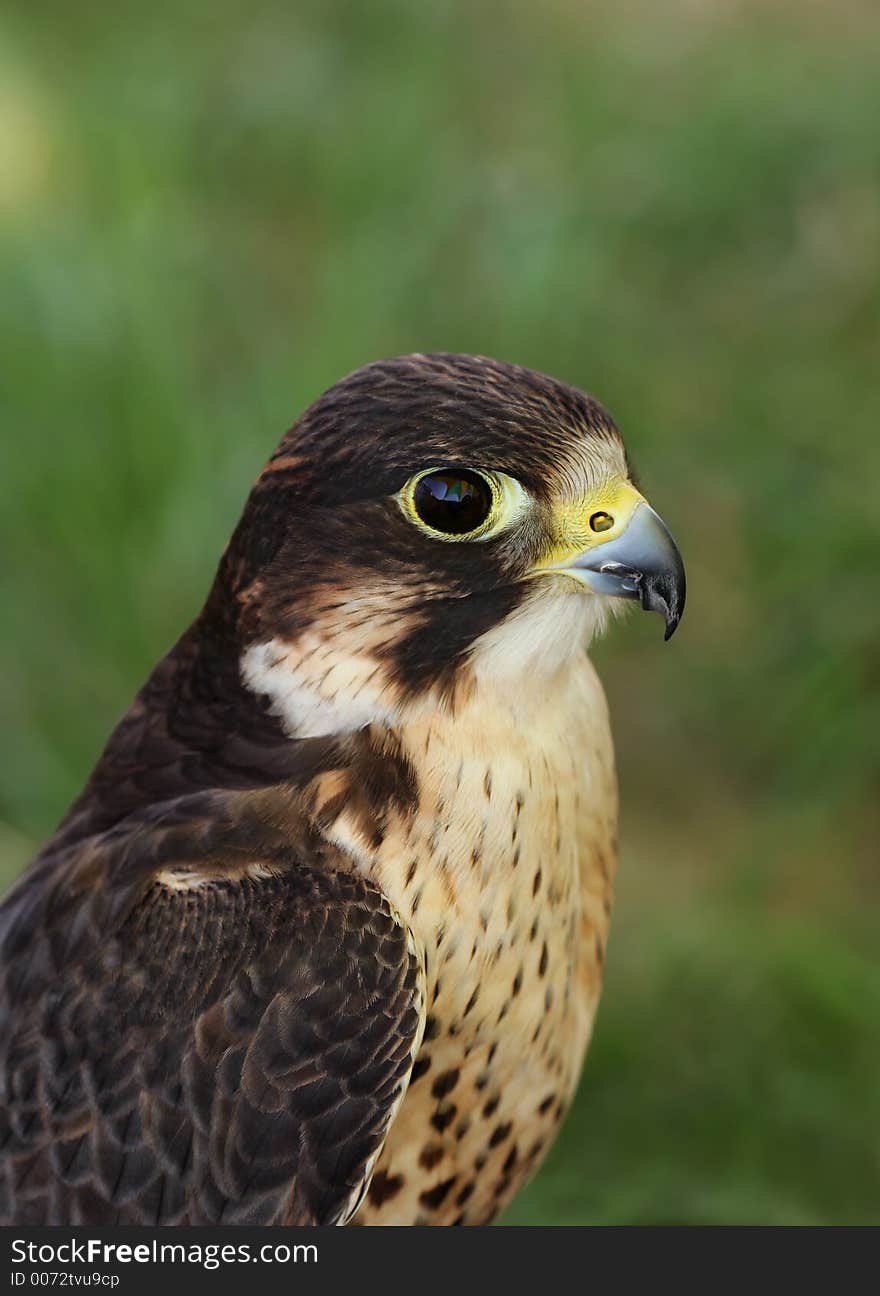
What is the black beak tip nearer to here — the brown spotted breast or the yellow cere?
the yellow cere

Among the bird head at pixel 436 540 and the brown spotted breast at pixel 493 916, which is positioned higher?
the bird head at pixel 436 540

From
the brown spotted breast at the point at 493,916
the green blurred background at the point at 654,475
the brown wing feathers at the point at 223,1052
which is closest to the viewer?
the brown wing feathers at the point at 223,1052

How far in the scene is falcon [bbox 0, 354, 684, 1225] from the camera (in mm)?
2383

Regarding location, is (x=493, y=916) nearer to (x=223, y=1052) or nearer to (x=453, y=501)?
(x=223, y=1052)

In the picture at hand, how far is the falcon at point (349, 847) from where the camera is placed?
2.38 metres

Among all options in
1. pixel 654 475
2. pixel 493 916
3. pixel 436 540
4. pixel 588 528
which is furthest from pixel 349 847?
pixel 654 475

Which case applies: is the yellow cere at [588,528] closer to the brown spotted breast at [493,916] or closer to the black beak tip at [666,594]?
the black beak tip at [666,594]

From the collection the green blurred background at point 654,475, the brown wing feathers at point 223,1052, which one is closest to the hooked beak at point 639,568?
the brown wing feathers at point 223,1052

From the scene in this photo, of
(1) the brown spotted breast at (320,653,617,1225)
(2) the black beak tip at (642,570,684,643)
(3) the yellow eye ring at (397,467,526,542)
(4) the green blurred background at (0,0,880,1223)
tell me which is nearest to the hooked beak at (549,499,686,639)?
(2) the black beak tip at (642,570,684,643)

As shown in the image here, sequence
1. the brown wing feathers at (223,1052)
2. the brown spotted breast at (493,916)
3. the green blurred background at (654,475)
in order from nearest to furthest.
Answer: the brown wing feathers at (223,1052) < the brown spotted breast at (493,916) < the green blurred background at (654,475)

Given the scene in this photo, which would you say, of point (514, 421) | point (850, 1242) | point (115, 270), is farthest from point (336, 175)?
point (850, 1242)

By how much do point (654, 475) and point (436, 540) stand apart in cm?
266

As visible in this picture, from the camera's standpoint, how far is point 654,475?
4.98 meters

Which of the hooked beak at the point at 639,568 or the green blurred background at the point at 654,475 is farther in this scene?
the green blurred background at the point at 654,475
